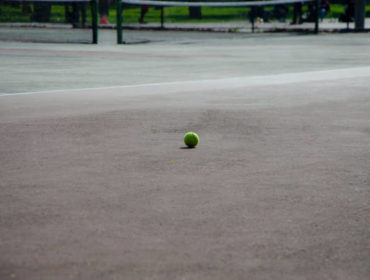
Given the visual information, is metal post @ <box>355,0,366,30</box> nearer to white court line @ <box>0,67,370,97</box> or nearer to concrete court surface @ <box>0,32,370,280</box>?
white court line @ <box>0,67,370,97</box>

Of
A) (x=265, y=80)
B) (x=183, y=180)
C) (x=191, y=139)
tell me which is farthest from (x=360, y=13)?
(x=183, y=180)

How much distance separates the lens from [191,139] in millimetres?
6699

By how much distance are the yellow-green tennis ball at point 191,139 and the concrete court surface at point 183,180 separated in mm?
108

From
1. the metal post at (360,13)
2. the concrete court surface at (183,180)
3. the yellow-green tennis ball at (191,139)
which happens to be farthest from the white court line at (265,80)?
the metal post at (360,13)

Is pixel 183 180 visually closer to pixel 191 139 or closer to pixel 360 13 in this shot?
pixel 191 139

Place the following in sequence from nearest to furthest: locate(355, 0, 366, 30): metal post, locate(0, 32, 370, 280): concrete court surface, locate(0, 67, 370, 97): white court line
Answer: locate(0, 32, 370, 280): concrete court surface < locate(0, 67, 370, 97): white court line < locate(355, 0, 366, 30): metal post

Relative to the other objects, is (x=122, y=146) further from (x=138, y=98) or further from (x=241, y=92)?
(x=241, y=92)

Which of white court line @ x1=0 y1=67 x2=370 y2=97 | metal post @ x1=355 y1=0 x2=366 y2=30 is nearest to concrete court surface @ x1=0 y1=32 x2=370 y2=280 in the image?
white court line @ x1=0 y1=67 x2=370 y2=97

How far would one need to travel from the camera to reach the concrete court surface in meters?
3.74

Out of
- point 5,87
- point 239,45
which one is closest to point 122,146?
point 5,87

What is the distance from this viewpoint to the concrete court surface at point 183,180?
374cm

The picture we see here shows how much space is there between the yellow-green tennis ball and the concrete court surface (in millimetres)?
108

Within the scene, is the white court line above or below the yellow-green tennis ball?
below

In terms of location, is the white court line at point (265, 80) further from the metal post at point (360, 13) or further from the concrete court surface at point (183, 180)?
the metal post at point (360, 13)
